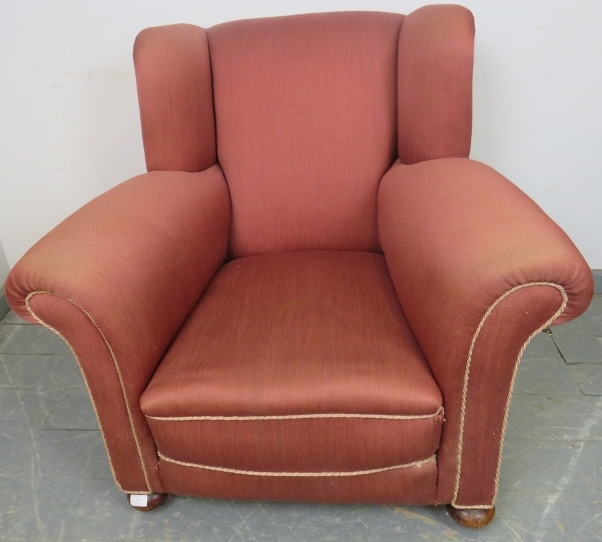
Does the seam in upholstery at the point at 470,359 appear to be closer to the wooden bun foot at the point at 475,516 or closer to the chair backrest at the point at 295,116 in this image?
the wooden bun foot at the point at 475,516

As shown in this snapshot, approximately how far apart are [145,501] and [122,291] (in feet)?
1.54

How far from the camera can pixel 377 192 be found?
4.38 feet

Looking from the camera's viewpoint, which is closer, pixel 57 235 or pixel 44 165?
pixel 57 235

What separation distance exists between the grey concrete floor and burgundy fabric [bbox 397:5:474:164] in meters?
0.67

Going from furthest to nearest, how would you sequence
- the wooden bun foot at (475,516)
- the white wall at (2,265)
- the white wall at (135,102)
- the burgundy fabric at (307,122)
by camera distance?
the white wall at (2,265) → the white wall at (135,102) → the burgundy fabric at (307,122) → the wooden bun foot at (475,516)

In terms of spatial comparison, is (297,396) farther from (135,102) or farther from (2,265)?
(2,265)

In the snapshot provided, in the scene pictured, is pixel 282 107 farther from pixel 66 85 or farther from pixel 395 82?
pixel 66 85

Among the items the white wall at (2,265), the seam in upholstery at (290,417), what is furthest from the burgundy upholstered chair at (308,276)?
the white wall at (2,265)

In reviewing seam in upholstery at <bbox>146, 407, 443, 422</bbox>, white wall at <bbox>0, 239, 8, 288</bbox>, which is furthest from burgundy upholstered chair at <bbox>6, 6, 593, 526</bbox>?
white wall at <bbox>0, 239, 8, 288</bbox>

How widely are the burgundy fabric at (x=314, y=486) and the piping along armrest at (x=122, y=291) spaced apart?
71mm

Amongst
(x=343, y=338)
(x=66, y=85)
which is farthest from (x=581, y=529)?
(x=66, y=85)

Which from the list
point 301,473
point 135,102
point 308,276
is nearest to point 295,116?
point 308,276

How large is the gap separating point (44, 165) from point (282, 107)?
86 centimetres

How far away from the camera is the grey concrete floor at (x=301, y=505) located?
3.56ft
